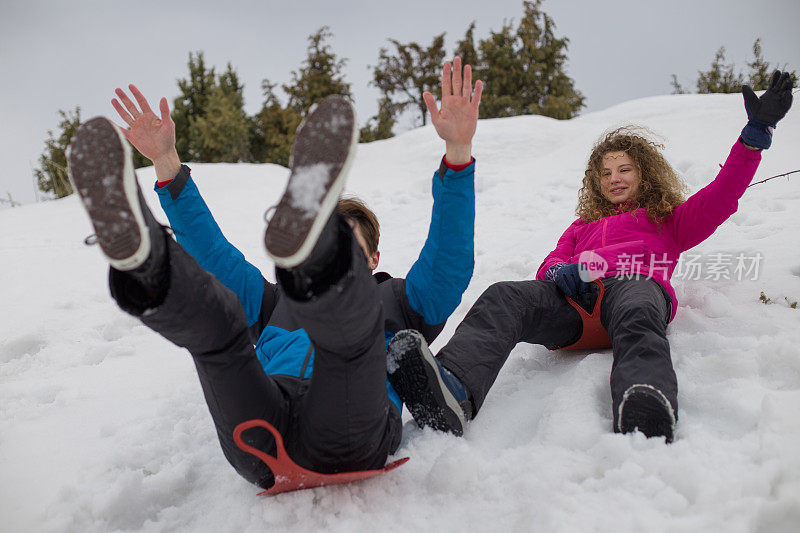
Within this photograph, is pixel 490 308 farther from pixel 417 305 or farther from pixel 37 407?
pixel 37 407

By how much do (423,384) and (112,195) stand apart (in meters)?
1.03

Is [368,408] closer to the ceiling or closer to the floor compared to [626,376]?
closer to the ceiling

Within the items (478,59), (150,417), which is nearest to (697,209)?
(150,417)

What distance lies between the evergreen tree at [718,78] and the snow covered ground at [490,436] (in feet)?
46.4

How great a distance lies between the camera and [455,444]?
63.6 inches

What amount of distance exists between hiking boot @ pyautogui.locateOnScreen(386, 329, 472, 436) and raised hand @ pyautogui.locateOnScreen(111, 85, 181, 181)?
1257 mm

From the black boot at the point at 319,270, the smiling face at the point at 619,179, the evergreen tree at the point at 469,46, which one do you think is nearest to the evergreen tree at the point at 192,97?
the evergreen tree at the point at 469,46

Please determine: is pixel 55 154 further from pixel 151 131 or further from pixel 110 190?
pixel 110 190

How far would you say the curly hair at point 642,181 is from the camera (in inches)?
102

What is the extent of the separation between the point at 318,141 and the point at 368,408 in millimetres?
669

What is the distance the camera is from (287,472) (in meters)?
1.37

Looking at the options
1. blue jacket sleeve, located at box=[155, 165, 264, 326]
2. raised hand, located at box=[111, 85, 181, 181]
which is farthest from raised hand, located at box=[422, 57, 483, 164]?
raised hand, located at box=[111, 85, 181, 181]

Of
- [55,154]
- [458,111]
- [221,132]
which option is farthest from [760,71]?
[55,154]

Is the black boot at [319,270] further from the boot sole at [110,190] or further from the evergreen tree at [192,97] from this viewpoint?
the evergreen tree at [192,97]
